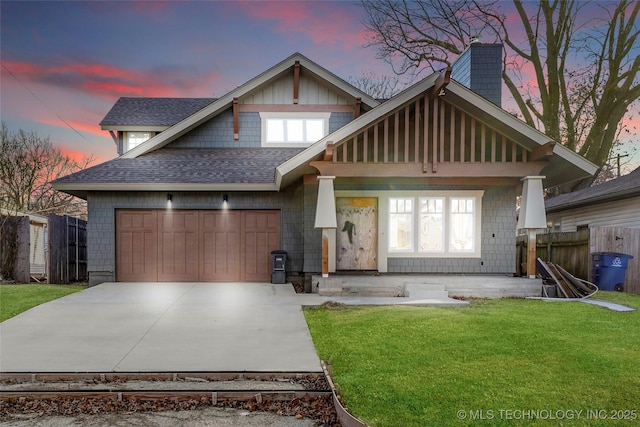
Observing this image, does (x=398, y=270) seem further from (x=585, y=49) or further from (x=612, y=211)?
(x=585, y=49)

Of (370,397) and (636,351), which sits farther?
(636,351)

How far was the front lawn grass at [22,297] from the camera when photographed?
24.4ft

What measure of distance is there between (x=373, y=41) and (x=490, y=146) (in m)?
14.5

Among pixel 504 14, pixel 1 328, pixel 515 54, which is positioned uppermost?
pixel 504 14

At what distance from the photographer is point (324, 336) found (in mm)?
5742

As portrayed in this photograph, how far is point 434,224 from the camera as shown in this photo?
10.8 metres

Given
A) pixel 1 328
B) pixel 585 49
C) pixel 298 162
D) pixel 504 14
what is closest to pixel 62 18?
pixel 298 162

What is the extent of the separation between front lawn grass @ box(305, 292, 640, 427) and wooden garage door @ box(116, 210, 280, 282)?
4.90 m

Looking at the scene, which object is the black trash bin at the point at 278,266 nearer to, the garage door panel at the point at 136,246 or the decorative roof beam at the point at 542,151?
the garage door panel at the point at 136,246

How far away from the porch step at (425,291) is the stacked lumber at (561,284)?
98.5 inches

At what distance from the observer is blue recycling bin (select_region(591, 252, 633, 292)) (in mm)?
10438

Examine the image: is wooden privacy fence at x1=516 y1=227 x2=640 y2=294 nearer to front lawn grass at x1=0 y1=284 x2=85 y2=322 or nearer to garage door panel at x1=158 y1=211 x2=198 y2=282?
garage door panel at x1=158 y1=211 x2=198 y2=282

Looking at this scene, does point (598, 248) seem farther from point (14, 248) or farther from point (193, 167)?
point (14, 248)

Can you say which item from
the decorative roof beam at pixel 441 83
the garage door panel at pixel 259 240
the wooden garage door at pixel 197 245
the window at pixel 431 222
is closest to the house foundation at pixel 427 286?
the window at pixel 431 222
